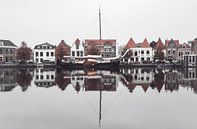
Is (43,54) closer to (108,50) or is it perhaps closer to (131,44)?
(108,50)

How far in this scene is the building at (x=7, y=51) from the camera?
248 ft

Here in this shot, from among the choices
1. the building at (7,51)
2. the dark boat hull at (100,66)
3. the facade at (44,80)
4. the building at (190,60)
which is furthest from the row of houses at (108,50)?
the facade at (44,80)

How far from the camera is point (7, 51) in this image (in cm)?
7675

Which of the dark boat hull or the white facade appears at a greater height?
the white facade

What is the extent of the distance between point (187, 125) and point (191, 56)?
6144 cm

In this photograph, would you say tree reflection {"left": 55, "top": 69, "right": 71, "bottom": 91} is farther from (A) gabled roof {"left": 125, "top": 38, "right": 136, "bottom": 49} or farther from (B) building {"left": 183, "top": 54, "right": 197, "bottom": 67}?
(A) gabled roof {"left": 125, "top": 38, "right": 136, "bottom": 49}

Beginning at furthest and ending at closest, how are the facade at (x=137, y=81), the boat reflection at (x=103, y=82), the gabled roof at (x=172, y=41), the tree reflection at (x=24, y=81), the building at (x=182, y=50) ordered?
the gabled roof at (x=172, y=41)
the building at (x=182, y=50)
the tree reflection at (x=24, y=81)
the facade at (x=137, y=81)
the boat reflection at (x=103, y=82)

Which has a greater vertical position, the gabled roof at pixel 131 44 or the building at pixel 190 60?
the gabled roof at pixel 131 44

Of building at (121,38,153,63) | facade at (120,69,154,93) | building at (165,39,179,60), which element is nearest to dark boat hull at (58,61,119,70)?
building at (121,38,153,63)

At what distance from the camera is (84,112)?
8.81m

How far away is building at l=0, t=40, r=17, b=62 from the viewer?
75.5m

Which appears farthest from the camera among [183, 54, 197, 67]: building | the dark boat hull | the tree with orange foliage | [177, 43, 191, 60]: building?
[177, 43, 191, 60]: building

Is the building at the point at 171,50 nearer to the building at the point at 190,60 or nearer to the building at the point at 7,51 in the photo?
the building at the point at 190,60

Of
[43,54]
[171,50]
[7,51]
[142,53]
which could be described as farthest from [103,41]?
[7,51]
